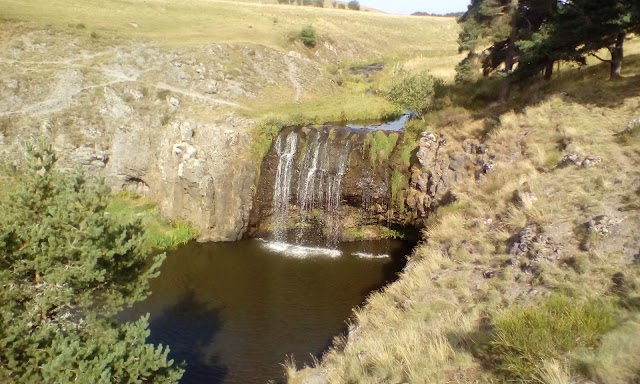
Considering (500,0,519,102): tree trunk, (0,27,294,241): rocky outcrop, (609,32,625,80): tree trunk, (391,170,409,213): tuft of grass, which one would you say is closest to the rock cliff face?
(0,27,294,241): rocky outcrop

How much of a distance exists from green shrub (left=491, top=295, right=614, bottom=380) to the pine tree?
6418 mm

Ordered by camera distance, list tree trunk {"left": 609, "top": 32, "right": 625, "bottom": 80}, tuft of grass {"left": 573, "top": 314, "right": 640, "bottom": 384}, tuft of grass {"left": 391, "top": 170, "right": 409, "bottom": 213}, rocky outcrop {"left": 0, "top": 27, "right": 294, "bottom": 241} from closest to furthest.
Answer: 1. tuft of grass {"left": 573, "top": 314, "right": 640, "bottom": 384}
2. tree trunk {"left": 609, "top": 32, "right": 625, "bottom": 80}
3. tuft of grass {"left": 391, "top": 170, "right": 409, "bottom": 213}
4. rocky outcrop {"left": 0, "top": 27, "right": 294, "bottom": 241}

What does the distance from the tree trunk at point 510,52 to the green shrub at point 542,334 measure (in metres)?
16.9

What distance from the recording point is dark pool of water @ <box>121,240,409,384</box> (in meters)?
15.1

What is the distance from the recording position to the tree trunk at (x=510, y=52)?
21680 millimetres

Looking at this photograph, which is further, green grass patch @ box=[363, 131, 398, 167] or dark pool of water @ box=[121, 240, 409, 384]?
green grass patch @ box=[363, 131, 398, 167]

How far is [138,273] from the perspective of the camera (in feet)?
33.8

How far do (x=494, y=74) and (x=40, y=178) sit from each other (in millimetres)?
29708

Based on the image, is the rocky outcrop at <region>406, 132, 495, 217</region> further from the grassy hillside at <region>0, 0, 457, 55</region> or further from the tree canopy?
the grassy hillside at <region>0, 0, 457, 55</region>

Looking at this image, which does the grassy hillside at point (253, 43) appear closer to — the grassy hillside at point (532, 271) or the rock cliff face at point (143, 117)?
the rock cliff face at point (143, 117)

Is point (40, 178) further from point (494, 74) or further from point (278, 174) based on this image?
point (494, 74)

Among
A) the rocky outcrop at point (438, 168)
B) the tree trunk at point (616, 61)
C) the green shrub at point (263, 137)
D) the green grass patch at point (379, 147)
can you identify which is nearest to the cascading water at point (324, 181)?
the green grass patch at point (379, 147)

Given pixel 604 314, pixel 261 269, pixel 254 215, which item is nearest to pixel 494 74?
pixel 254 215

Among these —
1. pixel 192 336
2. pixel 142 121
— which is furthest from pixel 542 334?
pixel 142 121
